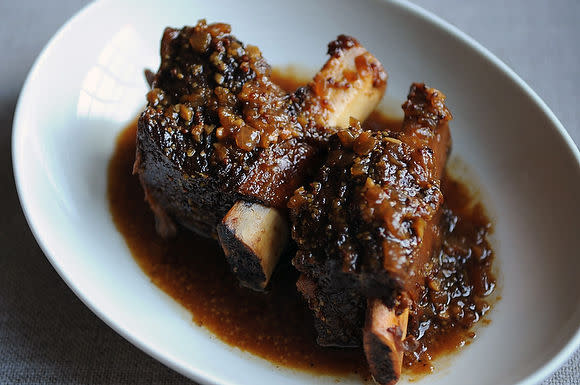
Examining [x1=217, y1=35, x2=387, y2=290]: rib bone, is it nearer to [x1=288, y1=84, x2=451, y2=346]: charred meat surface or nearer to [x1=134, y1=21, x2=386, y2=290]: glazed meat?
[x1=134, y1=21, x2=386, y2=290]: glazed meat

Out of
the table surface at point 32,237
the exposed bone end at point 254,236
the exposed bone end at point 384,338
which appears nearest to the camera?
the exposed bone end at point 384,338

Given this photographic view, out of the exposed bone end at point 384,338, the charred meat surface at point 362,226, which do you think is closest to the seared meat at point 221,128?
the charred meat surface at point 362,226

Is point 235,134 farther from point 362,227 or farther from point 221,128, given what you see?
point 362,227

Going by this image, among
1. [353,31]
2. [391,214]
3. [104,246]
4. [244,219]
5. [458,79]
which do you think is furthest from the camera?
[353,31]

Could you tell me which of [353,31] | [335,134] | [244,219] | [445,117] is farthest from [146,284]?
[353,31]

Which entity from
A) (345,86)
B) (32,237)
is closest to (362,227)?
(345,86)

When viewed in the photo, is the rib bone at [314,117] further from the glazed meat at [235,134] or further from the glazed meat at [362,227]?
the glazed meat at [362,227]

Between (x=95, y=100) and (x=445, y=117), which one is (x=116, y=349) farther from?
(x=445, y=117)
